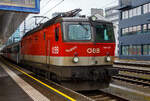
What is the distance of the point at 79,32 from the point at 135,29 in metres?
32.4

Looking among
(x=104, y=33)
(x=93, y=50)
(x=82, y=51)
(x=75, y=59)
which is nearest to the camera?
(x=75, y=59)

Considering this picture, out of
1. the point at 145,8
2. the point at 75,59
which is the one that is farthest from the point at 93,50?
the point at 145,8

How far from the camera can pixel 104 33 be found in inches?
355

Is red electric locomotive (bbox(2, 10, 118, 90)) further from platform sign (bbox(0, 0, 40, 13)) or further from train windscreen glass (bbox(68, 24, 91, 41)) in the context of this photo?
platform sign (bbox(0, 0, 40, 13))

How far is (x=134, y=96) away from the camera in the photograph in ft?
29.6

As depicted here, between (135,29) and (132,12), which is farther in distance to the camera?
(132,12)

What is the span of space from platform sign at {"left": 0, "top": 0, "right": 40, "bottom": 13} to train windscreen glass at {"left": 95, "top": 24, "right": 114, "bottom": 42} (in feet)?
18.0

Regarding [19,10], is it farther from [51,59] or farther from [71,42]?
[71,42]

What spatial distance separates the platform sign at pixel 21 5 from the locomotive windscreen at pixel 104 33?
5.49 m

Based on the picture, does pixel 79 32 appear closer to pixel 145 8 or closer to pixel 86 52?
pixel 86 52

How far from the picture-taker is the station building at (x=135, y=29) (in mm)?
35500

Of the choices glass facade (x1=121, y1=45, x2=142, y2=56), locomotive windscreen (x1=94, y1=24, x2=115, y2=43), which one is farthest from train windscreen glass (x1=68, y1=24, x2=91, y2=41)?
glass facade (x1=121, y1=45, x2=142, y2=56)

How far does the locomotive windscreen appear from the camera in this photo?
878 centimetres

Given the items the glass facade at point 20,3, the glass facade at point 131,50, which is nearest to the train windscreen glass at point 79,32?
the glass facade at point 20,3
